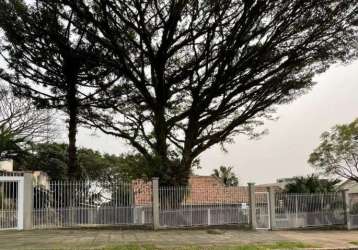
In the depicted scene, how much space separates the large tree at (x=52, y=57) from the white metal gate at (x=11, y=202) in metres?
5.95

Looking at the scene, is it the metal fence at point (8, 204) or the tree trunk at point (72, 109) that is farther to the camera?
the tree trunk at point (72, 109)

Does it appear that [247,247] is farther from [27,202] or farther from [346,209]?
[346,209]

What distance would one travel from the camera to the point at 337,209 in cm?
2645

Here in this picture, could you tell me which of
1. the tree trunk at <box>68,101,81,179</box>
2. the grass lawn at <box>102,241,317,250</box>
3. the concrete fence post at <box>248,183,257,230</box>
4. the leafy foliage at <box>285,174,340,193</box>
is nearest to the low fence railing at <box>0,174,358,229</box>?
the concrete fence post at <box>248,183,257,230</box>

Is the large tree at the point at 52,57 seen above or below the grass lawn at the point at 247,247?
above

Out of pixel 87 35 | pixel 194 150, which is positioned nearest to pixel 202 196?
pixel 194 150

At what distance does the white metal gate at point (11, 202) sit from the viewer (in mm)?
20047

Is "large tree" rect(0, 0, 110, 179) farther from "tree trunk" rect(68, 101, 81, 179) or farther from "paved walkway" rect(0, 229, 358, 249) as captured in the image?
"paved walkway" rect(0, 229, 358, 249)

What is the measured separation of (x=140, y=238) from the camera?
58.6ft

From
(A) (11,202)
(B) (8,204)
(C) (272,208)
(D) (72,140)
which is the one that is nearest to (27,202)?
(A) (11,202)

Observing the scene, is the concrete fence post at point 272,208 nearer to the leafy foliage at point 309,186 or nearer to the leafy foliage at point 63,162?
the leafy foliage at point 309,186

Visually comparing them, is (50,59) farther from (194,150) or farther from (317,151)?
(317,151)

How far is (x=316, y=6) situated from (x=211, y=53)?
4.85 meters

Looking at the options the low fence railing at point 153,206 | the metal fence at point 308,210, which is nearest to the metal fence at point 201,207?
the low fence railing at point 153,206
